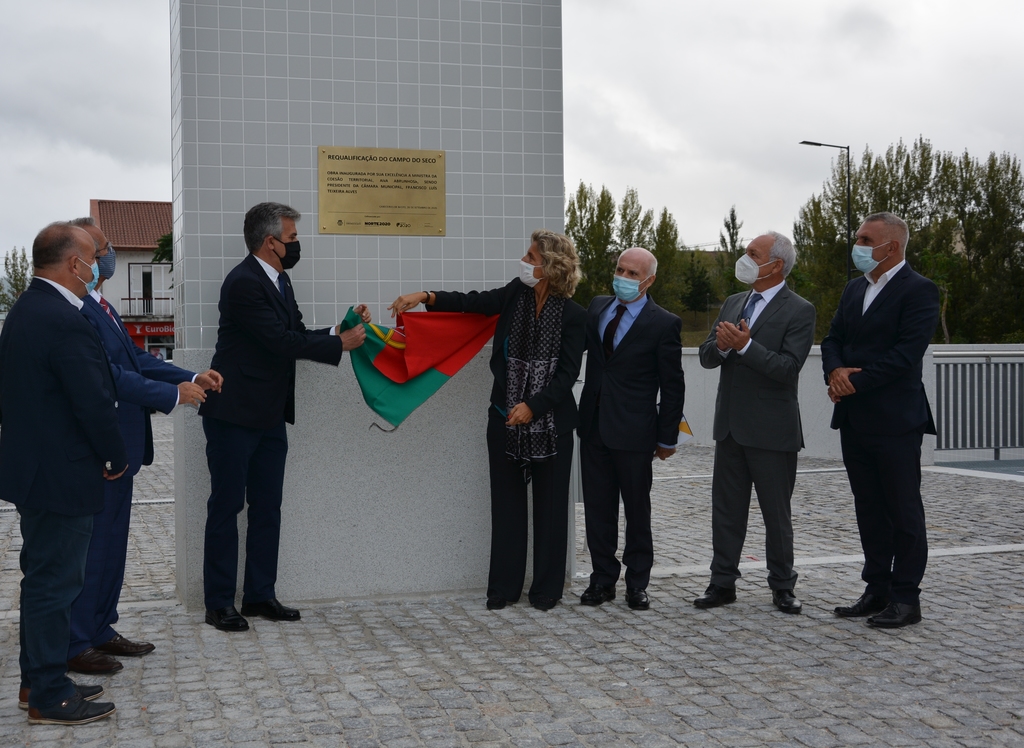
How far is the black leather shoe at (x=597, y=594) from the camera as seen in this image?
624 cm

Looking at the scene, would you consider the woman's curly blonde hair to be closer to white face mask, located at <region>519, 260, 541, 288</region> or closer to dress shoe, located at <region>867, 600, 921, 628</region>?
white face mask, located at <region>519, 260, 541, 288</region>

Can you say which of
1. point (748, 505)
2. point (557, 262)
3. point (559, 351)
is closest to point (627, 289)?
point (557, 262)

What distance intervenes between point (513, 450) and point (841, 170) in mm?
49262

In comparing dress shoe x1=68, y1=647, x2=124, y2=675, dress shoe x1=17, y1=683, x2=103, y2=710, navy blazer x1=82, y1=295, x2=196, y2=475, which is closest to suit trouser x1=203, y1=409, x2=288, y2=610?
navy blazer x1=82, y1=295, x2=196, y2=475

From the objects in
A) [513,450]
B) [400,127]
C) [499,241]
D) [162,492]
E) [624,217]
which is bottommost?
[162,492]

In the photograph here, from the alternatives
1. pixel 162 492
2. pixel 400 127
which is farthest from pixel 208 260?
pixel 162 492

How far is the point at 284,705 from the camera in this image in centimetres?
439

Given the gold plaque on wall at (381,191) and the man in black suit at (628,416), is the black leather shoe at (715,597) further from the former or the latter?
the gold plaque on wall at (381,191)

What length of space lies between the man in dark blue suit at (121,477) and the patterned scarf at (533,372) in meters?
1.77

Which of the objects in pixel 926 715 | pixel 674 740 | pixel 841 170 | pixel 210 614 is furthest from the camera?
pixel 841 170

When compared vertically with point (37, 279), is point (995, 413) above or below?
below

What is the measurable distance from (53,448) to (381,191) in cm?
298

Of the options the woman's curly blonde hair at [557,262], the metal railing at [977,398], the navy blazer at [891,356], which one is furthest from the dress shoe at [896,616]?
the metal railing at [977,398]

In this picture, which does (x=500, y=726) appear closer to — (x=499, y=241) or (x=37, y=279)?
(x=37, y=279)
